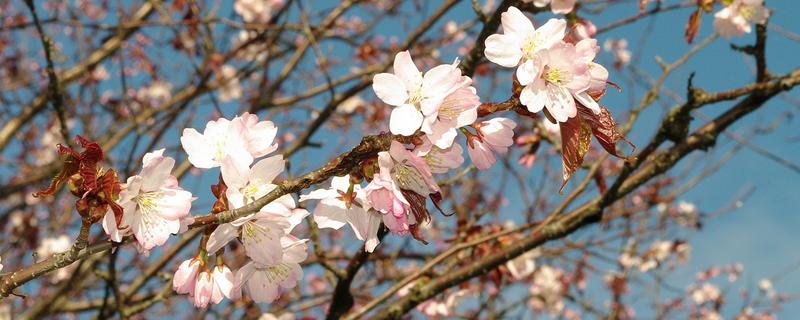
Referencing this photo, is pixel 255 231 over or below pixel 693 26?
over

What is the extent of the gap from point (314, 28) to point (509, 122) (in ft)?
10.1

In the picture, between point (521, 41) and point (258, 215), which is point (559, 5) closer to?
point (521, 41)

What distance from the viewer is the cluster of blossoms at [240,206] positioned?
1209 mm

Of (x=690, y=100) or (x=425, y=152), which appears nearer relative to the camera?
(x=425, y=152)

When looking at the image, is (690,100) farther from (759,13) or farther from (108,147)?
(108,147)

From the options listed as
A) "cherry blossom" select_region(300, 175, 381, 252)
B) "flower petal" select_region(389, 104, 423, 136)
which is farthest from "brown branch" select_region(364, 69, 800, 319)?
"flower petal" select_region(389, 104, 423, 136)

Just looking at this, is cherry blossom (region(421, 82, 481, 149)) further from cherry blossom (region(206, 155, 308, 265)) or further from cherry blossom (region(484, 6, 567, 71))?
cherry blossom (region(206, 155, 308, 265))

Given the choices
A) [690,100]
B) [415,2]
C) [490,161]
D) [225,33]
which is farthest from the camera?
[415,2]

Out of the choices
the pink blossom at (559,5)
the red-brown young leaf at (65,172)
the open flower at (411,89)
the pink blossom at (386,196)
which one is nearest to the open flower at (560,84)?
the open flower at (411,89)

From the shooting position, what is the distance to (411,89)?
116cm

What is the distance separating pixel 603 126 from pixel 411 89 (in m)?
0.34

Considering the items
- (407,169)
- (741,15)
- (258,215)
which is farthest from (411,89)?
(741,15)

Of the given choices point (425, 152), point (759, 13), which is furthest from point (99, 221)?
point (759, 13)

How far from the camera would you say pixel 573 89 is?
113 centimetres
